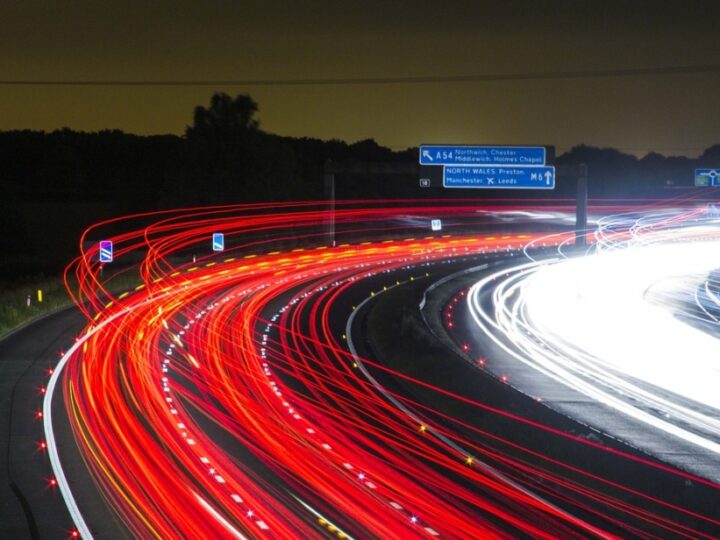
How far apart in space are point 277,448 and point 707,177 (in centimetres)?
5560

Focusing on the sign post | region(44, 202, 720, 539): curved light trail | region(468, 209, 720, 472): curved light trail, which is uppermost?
the sign post

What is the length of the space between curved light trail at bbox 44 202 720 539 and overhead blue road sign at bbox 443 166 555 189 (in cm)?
1672

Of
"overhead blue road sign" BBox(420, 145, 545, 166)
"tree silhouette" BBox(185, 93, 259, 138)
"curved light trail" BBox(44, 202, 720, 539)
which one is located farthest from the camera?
"tree silhouette" BBox(185, 93, 259, 138)

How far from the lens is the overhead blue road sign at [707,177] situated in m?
66.1

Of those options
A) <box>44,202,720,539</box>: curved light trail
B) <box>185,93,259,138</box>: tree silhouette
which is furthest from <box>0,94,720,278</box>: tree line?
<box>44,202,720,539</box>: curved light trail

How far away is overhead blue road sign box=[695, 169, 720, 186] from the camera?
66125mm

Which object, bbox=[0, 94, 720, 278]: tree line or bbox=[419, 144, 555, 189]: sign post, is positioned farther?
bbox=[0, 94, 720, 278]: tree line

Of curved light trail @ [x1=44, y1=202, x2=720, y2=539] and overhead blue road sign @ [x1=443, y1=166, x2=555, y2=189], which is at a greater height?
overhead blue road sign @ [x1=443, y1=166, x2=555, y2=189]

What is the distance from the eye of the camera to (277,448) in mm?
16625

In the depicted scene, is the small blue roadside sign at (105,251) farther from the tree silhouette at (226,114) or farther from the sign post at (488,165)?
the tree silhouette at (226,114)

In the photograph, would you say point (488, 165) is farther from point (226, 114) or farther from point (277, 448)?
point (226, 114)

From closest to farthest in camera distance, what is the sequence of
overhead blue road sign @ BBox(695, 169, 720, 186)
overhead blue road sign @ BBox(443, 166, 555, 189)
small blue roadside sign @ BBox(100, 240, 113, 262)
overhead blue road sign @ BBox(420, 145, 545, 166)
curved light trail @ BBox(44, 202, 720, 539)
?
1. curved light trail @ BBox(44, 202, 720, 539)
2. small blue roadside sign @ BBox(100, 240, 113, 262)
3. overhead blue road sign @ BBox(420, 145, 545, 166)
4. overhead blue road sign @ BBox(443, 166, 555, 189)
5. overhead blue road sign @ BBox(695, 169, 720, 186)

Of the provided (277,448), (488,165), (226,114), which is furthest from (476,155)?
(226,114)

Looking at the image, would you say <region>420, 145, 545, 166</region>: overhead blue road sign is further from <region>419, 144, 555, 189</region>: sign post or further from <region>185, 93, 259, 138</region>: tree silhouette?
<region>185, 93, 259, 138</region>: tree silhouette
